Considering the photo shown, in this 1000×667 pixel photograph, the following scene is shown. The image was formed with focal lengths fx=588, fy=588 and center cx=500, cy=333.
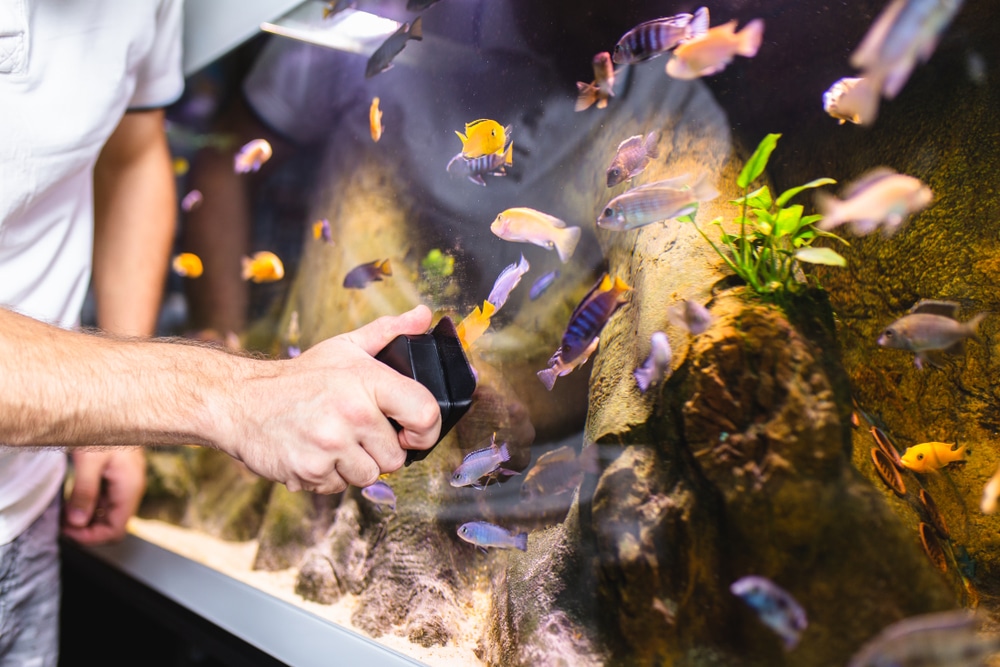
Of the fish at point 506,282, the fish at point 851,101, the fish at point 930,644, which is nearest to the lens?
the fish at point 930,644

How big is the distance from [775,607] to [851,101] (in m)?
0.88

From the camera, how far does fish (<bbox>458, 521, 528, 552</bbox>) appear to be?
1379mm

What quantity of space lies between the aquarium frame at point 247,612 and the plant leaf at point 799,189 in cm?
129

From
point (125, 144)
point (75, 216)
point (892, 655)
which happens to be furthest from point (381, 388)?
point (125, 144)

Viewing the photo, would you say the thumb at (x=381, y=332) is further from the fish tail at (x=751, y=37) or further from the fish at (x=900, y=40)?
the fish at (x=900, y=40)

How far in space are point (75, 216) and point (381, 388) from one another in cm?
159

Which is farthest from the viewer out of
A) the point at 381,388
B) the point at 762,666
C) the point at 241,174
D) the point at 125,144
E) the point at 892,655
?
the point at 241,174

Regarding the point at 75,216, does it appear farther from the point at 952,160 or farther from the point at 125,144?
the point at 952,160

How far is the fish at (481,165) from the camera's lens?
153 centimetres

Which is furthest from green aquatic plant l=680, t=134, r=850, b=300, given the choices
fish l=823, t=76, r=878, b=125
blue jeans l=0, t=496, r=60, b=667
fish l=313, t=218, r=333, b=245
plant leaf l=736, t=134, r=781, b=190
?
blue jeans l=0, t=496, r=60, b=667

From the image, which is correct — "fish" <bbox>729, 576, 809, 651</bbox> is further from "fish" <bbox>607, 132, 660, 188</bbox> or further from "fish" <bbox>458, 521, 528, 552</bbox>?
"fish" <bbox>607, 132, 660, 188</bbox>

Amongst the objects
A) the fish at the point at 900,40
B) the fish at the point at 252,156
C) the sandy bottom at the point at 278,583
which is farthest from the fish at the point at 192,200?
the fish at the point at 900,40

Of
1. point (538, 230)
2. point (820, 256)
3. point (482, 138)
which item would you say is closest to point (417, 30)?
point (482, 138)

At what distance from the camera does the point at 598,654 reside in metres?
1.15
